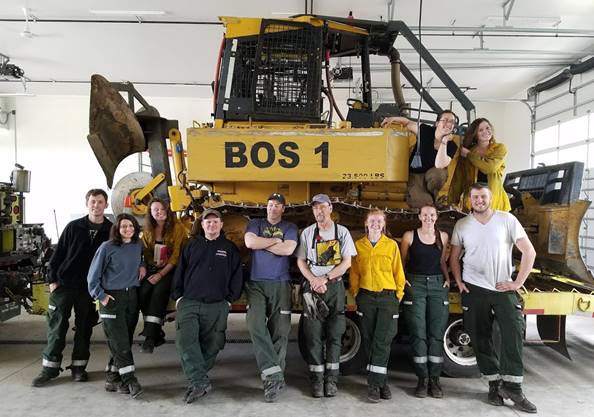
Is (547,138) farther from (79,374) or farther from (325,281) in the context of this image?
(79,374)

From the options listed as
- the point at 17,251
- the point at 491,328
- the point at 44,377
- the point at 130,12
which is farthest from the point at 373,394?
the point at 130,12

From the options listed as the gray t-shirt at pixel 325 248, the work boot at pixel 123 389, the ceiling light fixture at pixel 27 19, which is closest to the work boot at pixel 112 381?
the work boot at pixel 123 389

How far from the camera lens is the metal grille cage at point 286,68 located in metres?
5.02

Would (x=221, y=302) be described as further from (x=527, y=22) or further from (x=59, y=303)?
(x=527, y=22)

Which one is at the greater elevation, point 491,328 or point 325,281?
point 325,281

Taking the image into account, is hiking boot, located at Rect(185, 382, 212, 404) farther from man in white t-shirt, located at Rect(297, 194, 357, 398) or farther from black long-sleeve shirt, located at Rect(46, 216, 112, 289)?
black long-sleeve shirt, located at Rect(46, 216, 112, 289)

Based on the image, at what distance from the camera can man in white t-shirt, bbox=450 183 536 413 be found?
14.3 feet

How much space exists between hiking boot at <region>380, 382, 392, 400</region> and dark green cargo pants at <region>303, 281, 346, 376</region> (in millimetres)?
490

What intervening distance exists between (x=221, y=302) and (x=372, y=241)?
161 cm

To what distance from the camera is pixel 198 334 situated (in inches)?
177

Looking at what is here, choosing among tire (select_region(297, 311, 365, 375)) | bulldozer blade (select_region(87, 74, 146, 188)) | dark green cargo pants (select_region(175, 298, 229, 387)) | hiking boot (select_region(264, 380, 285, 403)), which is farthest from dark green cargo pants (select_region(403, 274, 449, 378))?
bulldozer blade (select_region(87, 74, 146, 188))

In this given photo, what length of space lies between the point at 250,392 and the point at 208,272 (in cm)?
137

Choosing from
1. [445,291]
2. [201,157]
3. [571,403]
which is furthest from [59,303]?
[571,403]

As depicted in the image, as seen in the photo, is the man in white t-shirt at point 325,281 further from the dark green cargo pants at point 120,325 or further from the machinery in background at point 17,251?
the machinery in background at point 17,251
